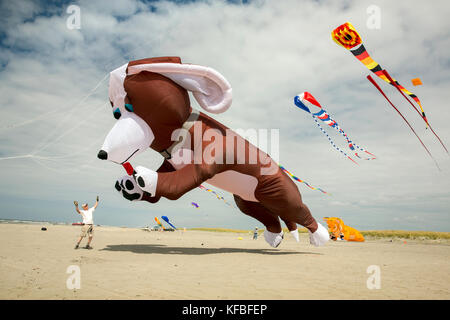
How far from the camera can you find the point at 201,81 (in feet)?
17.3

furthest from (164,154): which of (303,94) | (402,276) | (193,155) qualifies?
(402,276)

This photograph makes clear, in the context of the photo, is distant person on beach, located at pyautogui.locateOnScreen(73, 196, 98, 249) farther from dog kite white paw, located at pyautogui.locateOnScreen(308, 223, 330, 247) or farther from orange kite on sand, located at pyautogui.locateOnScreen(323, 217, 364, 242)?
orange kite on sand, located at pyautogui.locateOnScreen(323, 217, 364, 242)

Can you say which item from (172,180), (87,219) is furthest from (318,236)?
(87,219)

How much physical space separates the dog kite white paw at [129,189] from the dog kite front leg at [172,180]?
35 centimetres

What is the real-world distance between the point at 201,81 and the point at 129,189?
2213mm

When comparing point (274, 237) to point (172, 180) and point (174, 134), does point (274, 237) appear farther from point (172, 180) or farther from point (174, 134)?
point (174, 134)

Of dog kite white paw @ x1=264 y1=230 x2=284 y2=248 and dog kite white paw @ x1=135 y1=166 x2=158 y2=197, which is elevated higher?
dog kite white paw @ x1=135 y1=166 x2=158 y2=197

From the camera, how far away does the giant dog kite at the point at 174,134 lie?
4922mm

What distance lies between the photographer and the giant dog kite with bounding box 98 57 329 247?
4.92 metres

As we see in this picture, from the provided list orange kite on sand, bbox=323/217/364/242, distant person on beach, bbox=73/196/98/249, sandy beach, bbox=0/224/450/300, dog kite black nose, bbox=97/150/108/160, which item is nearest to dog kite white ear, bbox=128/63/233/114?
dog kite black nose, bbox=97/150/108/160
